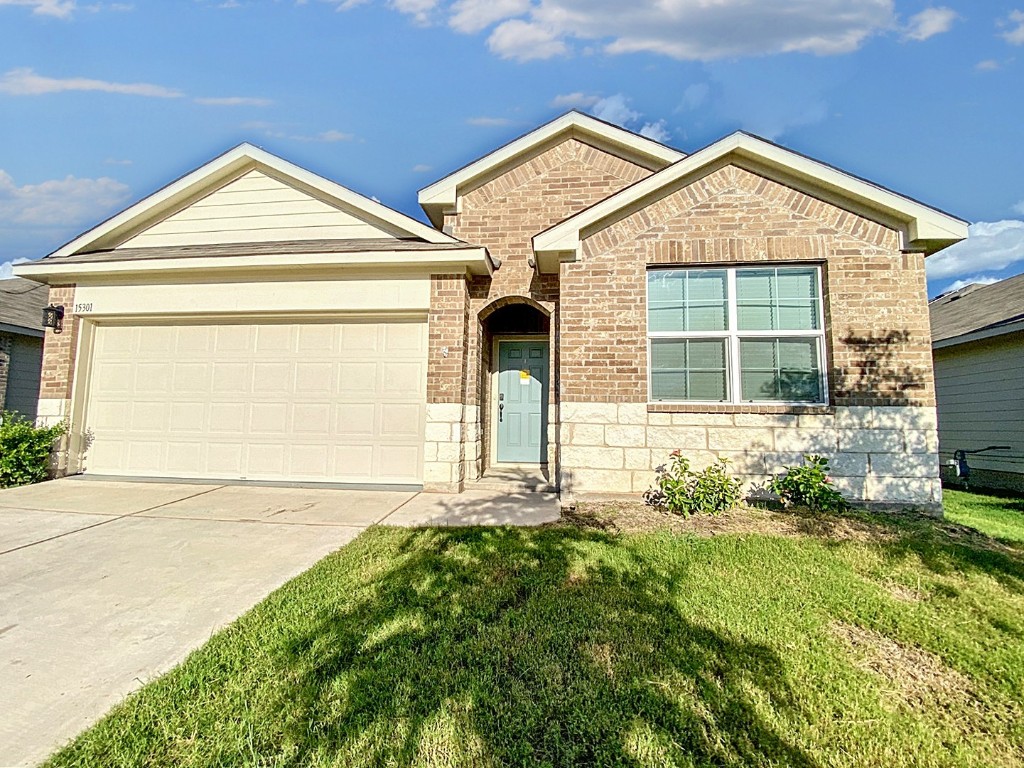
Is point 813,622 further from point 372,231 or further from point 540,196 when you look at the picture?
point 372,231

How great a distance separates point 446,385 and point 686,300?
364 cm

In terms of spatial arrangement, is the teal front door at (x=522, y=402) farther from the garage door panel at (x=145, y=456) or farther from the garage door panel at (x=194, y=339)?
the garage door panel at (x=145, y=456)

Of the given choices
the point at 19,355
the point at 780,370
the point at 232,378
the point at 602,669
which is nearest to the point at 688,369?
the point at 780,370

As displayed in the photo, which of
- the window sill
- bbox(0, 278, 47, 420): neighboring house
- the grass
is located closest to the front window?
the window sill

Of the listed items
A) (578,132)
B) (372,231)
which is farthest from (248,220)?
(578,132)

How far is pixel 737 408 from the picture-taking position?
584cm

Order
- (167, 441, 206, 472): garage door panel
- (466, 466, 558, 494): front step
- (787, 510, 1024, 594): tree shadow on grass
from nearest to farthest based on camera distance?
(787, 510, 1024, 594): tree shadow on grass, (466, 466, 558, 494): front step, (167, 441, 206, 472): garage door panel

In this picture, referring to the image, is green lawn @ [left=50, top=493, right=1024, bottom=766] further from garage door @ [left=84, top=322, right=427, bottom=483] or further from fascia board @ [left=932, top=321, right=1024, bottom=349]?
fascia board @ [left=932, top=321, right=1024, bottom=349]

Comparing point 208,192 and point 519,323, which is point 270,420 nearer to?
point 208,192

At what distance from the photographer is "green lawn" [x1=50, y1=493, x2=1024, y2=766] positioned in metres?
1.89

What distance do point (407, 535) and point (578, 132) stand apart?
279 inches

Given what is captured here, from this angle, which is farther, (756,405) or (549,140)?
(549,140)

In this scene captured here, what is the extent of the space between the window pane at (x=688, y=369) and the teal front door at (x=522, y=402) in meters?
2.71

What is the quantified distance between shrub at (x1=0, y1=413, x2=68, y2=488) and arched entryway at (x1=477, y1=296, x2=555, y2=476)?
23.1 feet
